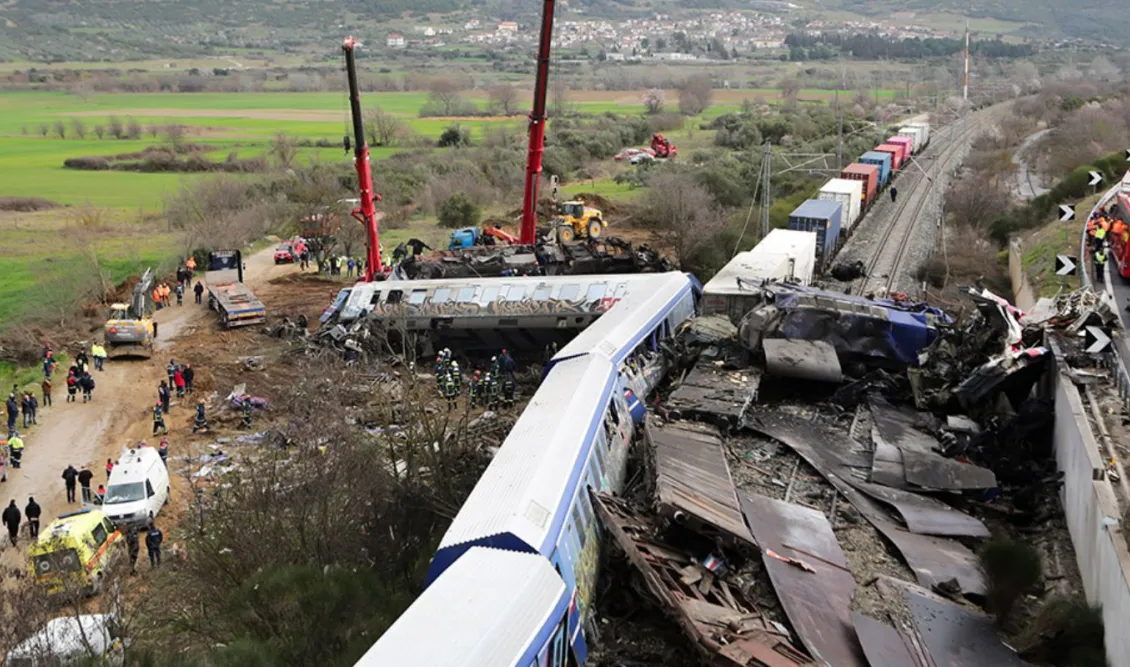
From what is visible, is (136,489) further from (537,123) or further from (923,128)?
(923,128)

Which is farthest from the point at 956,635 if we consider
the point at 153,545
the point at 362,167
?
the point at 362,167

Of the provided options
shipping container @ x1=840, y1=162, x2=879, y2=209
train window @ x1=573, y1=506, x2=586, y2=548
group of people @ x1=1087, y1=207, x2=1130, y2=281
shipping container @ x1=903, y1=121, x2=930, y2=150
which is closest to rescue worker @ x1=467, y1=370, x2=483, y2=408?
train window @ x1=573, y1=506, x2=586, y2=548

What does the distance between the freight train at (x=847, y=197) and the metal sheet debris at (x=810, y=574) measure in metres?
24.5

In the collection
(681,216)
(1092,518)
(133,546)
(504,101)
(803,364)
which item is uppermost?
(1092,518)

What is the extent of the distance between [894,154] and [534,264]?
35.0 meters

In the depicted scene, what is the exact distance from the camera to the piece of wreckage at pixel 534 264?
34.4 metres

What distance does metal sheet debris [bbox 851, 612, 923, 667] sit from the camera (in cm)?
1157

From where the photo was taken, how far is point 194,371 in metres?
30.8

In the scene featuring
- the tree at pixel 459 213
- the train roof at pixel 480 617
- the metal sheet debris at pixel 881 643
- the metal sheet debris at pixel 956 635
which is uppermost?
the train roof at pixel 480 617

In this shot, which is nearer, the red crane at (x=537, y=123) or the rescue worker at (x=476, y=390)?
the rescue worker at (x=476, y=390)

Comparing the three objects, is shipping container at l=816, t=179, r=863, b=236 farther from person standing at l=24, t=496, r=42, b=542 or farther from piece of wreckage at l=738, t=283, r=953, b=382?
person standing at l=24, t=496, r=42, b=542

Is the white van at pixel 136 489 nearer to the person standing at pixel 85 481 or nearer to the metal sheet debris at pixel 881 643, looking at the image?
the person standing at pixel 85 481

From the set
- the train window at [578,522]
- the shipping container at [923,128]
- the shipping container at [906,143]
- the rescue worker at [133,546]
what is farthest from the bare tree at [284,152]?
the train window at [578,522]

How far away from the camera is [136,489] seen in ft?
68.3
